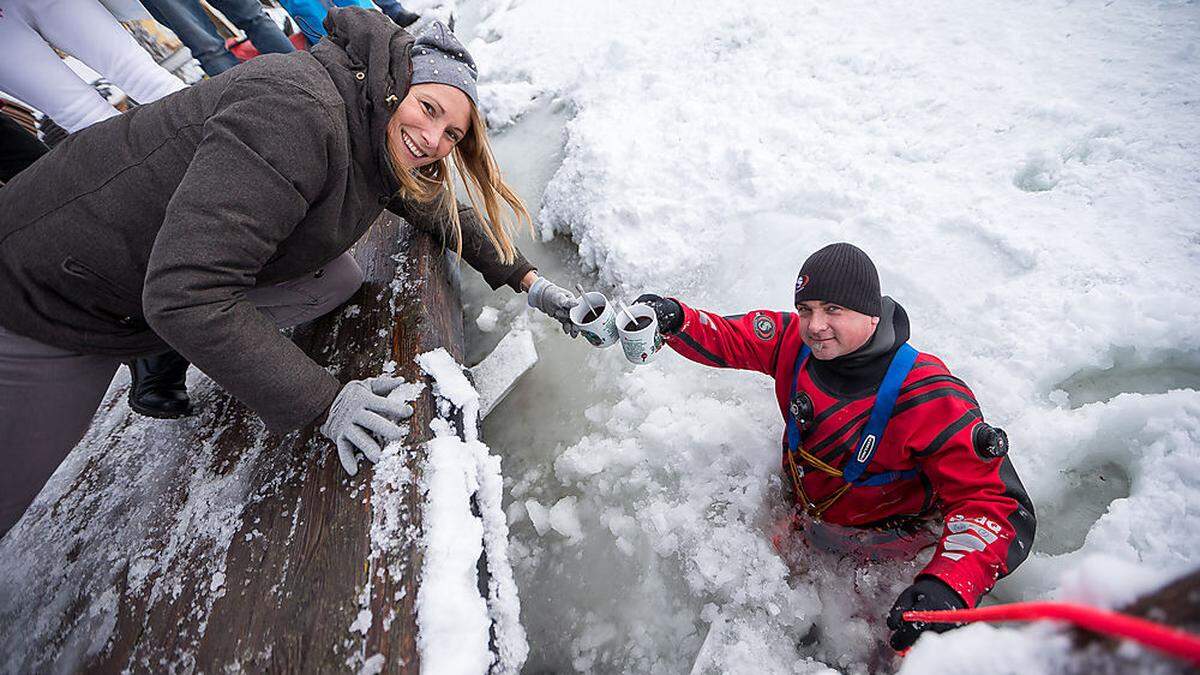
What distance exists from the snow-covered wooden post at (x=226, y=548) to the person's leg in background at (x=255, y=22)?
2875 mm

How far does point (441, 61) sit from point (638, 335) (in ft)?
3.59

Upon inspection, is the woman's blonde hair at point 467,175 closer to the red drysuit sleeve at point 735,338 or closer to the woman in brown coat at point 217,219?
the woman in brown coat at point 217,219

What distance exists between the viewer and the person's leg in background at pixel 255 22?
3.47 m

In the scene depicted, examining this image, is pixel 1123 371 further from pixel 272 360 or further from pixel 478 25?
pixel 478 25

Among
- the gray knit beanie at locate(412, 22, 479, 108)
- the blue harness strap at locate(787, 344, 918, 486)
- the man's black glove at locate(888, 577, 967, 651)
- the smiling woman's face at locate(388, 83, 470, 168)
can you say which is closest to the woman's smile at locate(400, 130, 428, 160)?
the smiling woman's face at locate(388, 83, 470, 168)

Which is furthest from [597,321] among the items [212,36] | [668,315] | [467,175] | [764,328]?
[212,36]

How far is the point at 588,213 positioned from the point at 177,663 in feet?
8.91

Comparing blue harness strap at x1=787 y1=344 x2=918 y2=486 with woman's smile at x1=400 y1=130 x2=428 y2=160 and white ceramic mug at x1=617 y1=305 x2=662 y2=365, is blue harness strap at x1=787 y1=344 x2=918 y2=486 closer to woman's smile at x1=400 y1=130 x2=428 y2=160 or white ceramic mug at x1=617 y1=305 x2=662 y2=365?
white ceramic mug at x1=617 y1=305 x2=662 y2=365

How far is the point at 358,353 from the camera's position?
2109 millimetres

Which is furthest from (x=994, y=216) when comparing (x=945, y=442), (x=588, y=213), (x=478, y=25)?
(x=478, y=25)

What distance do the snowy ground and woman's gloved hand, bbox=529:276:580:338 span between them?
1.75ft

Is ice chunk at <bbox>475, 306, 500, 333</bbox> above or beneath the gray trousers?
beneath

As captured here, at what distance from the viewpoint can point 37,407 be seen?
159 centimetres

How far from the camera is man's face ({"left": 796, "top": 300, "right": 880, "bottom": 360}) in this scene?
5.24ft
